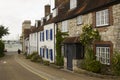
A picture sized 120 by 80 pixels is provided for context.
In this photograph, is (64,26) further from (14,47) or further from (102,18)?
(14,47)

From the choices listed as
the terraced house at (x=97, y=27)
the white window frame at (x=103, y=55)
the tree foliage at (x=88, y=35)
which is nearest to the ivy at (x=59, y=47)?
the terraced house at (x=97, y=27)

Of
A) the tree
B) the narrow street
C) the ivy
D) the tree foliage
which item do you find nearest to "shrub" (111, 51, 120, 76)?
the narrow street

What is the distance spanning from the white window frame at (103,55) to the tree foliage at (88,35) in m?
1.09

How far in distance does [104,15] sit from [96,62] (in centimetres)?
389

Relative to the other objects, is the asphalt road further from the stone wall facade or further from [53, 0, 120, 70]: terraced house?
the stone wall facade

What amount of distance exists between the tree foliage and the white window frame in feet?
3.59

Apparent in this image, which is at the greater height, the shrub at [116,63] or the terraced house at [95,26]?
the terraced house at [95,26]

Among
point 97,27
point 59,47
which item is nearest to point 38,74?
point 97,27

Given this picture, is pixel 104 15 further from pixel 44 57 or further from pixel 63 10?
pixel 44 57

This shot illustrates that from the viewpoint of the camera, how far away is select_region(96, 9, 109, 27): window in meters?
21.9

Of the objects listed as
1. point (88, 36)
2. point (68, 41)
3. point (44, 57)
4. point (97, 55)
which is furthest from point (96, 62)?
point (44, 57)

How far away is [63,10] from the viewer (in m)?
36.4

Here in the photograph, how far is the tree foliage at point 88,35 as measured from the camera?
23438 millimetres

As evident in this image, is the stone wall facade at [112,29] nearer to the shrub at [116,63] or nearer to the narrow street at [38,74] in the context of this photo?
the shrub at [116,63]
